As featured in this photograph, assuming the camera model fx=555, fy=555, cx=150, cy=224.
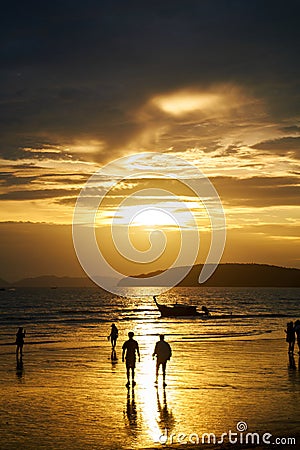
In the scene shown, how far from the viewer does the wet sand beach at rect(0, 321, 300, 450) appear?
11.4m

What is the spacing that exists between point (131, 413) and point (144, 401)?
1502 millimetres

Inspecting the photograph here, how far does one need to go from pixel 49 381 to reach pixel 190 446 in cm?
966

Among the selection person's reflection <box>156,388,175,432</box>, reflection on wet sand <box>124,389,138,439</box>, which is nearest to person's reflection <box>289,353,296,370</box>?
reflection on wet sand <box>124,389,138,439</box>

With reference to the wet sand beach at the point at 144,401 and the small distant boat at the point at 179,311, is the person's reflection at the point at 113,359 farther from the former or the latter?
the small distant boat at the point at 179,311

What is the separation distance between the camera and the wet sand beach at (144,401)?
11.4 m

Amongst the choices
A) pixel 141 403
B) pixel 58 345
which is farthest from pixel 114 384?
pixel 58 345

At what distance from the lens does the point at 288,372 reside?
20141 millimetres

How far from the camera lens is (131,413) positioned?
530 inches

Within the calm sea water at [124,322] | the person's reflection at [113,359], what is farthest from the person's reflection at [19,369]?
the calm sea water at [124,322]

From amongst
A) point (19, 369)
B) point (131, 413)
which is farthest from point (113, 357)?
point (131, 413)

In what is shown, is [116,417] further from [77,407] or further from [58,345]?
[58,345]

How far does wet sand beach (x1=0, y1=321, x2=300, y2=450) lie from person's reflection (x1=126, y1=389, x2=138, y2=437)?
21 millimetres

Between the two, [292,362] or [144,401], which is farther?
[292,362]

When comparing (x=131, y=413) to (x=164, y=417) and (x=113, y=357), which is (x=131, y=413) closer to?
(x=164, y=417)
